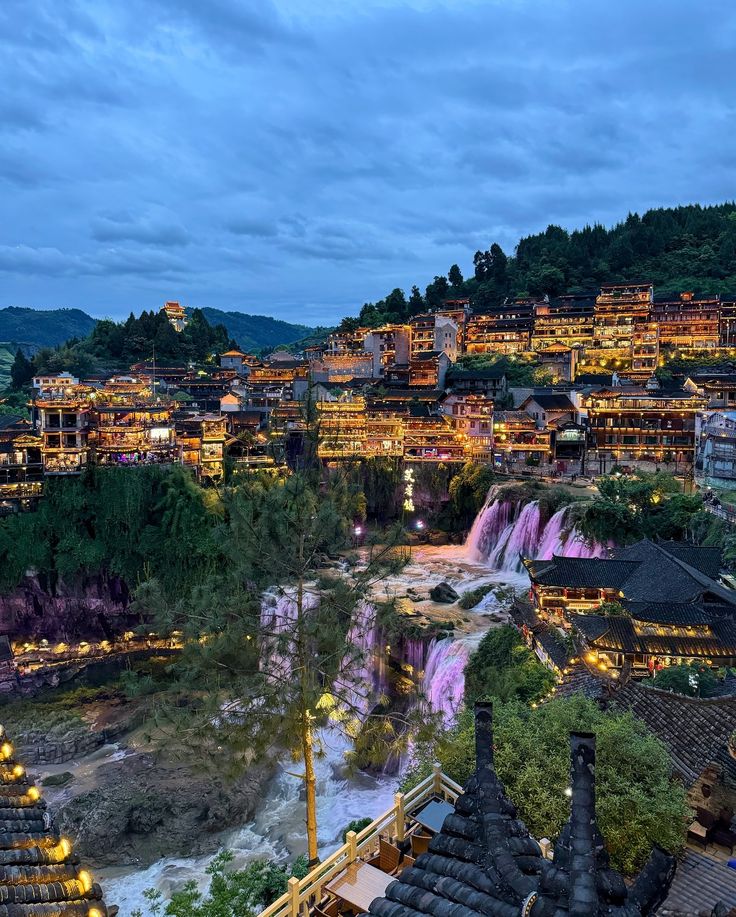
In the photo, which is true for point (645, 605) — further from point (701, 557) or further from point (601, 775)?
point (601, 775)

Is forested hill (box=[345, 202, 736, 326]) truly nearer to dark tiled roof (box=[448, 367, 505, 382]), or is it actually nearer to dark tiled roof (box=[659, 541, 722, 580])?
dark tiled roof (box=[448, 367, 505, 382])

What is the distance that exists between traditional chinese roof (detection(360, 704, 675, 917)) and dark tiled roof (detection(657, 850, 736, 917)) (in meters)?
6.69

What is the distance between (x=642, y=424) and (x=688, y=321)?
90.1 ft

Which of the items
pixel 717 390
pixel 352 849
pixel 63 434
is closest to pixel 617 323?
pixel 717 390

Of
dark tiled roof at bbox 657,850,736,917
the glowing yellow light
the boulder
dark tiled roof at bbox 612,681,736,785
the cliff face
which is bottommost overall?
the cliff face

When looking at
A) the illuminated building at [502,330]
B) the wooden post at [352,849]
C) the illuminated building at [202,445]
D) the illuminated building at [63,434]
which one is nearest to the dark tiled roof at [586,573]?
the wooden post at [352,849]

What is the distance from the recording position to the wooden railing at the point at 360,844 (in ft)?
23.4

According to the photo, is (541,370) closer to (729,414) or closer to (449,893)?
(729,414)

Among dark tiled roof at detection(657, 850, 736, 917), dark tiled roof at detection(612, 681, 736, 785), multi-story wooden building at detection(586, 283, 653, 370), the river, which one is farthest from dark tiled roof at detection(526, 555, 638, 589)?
multi-story wooden building at detection(586, 283, 653, 370)

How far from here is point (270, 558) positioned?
1374 cm

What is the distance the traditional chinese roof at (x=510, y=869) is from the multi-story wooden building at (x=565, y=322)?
6815 cm

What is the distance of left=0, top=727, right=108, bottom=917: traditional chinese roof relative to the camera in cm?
620

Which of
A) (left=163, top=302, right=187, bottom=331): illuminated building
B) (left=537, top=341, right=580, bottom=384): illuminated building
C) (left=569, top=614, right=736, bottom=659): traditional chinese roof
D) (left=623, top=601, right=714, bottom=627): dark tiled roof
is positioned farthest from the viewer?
(left=163, top=302, right=187, bottom=331): illuminated building

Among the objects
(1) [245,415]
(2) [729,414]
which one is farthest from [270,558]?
(1) [245,415]
